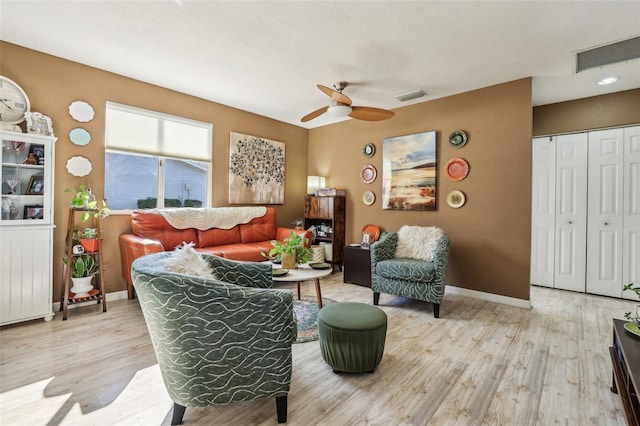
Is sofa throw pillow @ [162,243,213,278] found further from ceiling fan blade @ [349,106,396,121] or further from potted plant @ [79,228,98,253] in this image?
ceiling fan blade @ [349,106,396,121]

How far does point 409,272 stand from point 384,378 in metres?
1.37

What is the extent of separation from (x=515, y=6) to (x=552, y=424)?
2.74 m

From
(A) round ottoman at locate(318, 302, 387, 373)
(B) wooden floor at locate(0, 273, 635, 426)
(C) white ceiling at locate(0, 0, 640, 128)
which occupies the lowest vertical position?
(B) wooden floor at locate(0, 273, 635, 426)

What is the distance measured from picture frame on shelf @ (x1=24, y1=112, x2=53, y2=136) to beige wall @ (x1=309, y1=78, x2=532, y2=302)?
4141 millimetres

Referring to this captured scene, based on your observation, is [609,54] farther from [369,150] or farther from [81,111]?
[81,111]

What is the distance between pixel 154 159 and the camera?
3.90 metres

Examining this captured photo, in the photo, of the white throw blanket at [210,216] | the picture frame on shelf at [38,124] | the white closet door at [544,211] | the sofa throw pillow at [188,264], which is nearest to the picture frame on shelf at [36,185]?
the picture frame on shelf at [38,124]

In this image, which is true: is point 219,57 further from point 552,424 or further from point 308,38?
point 552,424

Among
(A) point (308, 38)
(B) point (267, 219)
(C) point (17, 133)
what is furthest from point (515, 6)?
(C) point (17, 133)

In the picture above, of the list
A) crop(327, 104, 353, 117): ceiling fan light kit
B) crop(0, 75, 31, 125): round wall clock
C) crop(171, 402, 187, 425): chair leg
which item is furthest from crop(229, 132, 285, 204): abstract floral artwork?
crop(171, 402, 187, 425): chair leg

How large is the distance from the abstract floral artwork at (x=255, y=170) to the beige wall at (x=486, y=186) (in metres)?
1.99

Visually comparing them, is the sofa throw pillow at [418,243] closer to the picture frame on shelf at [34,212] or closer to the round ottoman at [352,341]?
the round ottoman at [352,341]

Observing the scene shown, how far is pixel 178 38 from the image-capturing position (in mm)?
2656

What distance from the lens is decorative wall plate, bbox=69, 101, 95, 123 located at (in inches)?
124
